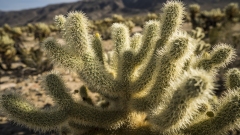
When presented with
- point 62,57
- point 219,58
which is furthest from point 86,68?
point 219,58

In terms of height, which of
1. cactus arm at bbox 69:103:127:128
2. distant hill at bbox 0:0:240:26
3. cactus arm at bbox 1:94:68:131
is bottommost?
distant hill at bbox 0:0:240:26

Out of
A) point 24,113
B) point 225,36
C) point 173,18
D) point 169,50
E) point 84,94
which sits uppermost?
point 173,18

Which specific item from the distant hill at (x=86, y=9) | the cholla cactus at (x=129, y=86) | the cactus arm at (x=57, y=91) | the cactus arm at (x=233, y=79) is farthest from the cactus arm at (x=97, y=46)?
the distant hill at (x=86, y=9)

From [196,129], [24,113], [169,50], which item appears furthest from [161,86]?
[24,113]

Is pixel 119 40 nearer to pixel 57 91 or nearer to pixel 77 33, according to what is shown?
pixel 77 33

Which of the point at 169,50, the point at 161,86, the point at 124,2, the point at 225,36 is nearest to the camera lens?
the point at 169,50

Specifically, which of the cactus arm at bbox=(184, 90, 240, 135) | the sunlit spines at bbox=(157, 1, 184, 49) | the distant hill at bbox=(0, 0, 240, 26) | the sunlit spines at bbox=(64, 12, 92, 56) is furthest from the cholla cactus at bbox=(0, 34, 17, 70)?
the distant hill at bbox=(0, 0, 240, 26)

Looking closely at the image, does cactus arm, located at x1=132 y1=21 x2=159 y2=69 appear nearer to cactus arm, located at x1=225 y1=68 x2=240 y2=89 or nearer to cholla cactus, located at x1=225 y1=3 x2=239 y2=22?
cactus arm, located at x1=225 y1=68 x2=240 y2=89

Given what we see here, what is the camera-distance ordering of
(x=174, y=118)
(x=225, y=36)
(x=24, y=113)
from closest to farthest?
(x=174, y=118)
(x=24, y=113)
(x=225, y=36)

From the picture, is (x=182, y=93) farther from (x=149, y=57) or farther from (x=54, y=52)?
(x=54, y=52)

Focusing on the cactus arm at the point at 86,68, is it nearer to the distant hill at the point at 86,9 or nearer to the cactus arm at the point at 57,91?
the cactus arm at the point at 57,91
